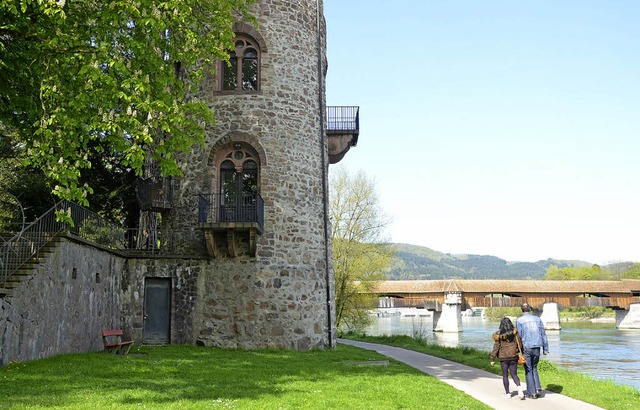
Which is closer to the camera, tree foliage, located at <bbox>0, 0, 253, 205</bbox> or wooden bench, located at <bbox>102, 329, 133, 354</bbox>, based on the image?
Result: tree foliage, located at <bbox>0, 0, 253, 205</bbox>

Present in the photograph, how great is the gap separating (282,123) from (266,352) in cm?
691

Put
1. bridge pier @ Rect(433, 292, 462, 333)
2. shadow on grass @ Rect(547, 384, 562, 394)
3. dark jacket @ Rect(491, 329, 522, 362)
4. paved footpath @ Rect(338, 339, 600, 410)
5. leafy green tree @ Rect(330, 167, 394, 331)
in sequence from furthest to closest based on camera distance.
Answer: bridge pier @ Rect(433, 292, 462, 333), leafy green tree @ Rect(330, 167, 394, 331), shadow on grass @ Rect(547, 384, 562, 394), dark jacket @ Rect(491, 329, 522, 362), paved footpath @ Rect(338, 339, 600, 410)

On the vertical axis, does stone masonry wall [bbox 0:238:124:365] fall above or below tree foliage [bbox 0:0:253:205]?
below

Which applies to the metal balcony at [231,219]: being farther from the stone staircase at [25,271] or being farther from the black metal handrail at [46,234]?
the stone staircase at [25,271]

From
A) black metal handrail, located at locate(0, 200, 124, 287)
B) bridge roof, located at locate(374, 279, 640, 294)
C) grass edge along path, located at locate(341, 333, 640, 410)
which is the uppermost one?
black metal handrail, located at locate(0, 200, 124, 287)

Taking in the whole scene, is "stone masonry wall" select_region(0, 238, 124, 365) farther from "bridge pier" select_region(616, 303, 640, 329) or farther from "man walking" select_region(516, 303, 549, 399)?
"bridge pier" select_region(616, 303, 640, 329)

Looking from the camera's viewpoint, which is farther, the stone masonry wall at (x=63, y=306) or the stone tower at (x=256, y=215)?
the stone tower at (x=256, y=215)

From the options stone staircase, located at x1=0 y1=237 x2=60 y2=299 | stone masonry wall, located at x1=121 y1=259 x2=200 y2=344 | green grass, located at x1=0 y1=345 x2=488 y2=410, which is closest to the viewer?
green grass, located at x1=0 y1=345 x2=488 y2=410

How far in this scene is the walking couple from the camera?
35.1ft

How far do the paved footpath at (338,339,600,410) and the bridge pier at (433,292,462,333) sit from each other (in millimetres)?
36607

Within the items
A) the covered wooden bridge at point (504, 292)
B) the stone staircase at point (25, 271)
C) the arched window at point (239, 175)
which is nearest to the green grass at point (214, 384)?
the stone staircase at point (25, 271)

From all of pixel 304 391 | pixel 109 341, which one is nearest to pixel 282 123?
pixel 109 341

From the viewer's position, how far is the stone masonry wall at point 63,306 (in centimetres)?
1198

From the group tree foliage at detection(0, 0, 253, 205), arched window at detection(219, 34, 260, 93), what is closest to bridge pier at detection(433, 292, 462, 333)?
arched window at detection(219, 34, 260, 93)
